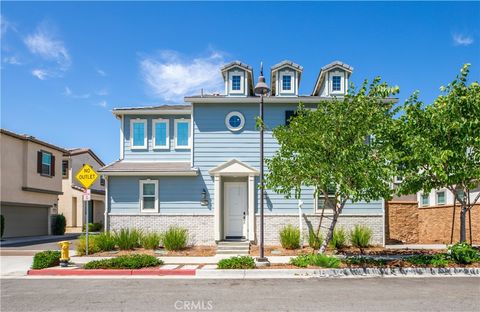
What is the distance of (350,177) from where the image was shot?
41.3 ft

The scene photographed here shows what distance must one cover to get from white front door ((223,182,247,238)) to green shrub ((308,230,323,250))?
278cm

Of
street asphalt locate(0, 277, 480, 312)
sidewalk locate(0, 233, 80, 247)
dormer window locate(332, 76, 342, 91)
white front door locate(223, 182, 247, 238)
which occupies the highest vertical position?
dormer window locate(332, 76, 342, 91)

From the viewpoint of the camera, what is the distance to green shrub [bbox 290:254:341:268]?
38.5 feet

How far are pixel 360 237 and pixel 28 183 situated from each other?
2171 cm

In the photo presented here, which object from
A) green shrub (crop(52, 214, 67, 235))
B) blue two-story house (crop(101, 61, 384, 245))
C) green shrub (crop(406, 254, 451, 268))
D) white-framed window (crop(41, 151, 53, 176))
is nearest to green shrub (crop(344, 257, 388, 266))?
green shrub (crop(406, 254, 451, 268))

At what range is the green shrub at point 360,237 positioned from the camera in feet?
54.5

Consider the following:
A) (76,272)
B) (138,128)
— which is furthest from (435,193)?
(76,272)

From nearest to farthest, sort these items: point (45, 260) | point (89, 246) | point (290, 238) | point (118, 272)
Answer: point (118, 272) < point (45, 260) < point (89, 246) < point (290, 238)

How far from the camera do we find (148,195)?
1778 cm

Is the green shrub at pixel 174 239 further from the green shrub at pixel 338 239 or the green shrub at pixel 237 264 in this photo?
the green shrub at pixel 338 239

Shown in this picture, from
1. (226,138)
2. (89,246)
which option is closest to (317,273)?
(226,138)

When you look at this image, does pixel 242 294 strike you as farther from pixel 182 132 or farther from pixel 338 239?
pixel 182 132

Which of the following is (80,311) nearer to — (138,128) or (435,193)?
(138,128)

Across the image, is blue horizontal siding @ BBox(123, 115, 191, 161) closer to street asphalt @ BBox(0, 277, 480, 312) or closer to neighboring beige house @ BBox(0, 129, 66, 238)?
street asphalt @ BBox(0, 277, 480, 312)
